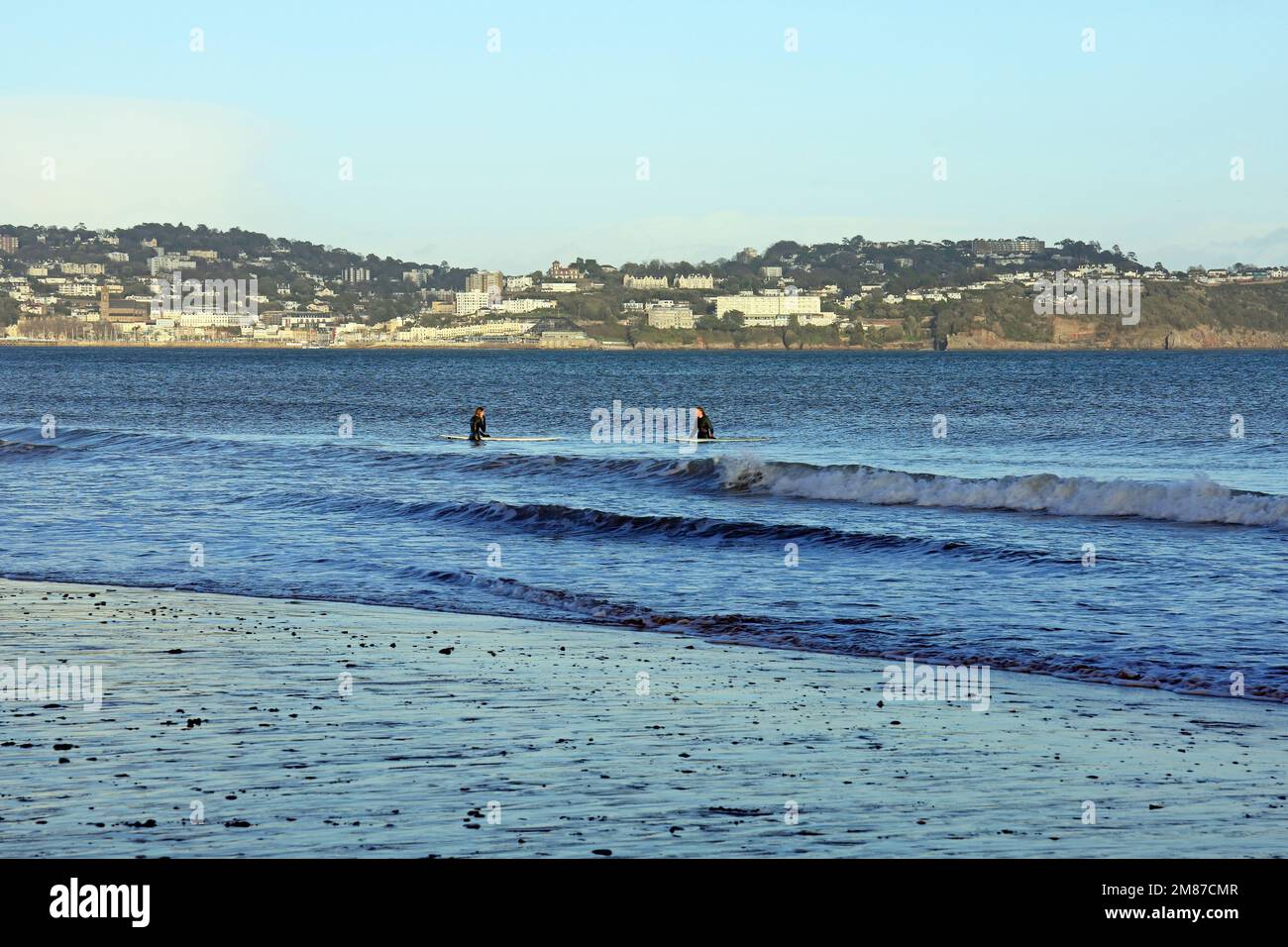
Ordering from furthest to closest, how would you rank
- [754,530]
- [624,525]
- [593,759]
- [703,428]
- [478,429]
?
1. [478,429]
2. [703,428]
3. [624,525]
4. [754,530]
5. [593,759]

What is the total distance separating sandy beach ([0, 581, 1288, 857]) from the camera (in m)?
8.45

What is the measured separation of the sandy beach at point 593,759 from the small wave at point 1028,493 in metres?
17.0

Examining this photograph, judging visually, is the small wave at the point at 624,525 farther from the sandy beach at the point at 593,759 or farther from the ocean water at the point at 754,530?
the sandy beach at the point at 593,759

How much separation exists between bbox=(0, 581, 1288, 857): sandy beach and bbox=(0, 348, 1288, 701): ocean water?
237 centimetres

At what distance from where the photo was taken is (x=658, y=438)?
57500 millimetres

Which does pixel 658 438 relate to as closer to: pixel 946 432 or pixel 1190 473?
pixel 946 432

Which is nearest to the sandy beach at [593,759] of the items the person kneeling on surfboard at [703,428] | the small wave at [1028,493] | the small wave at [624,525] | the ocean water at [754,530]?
the ocean water at [754,530]

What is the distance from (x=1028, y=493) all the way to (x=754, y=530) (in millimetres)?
9024

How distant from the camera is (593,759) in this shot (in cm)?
1033

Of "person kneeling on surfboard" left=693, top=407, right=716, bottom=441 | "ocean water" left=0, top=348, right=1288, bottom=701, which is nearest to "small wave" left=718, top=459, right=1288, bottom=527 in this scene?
"ocean water" left=0, top=348, right=1288, bottom=701

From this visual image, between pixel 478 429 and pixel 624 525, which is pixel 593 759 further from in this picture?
pixel 478 429

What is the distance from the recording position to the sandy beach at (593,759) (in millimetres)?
8445

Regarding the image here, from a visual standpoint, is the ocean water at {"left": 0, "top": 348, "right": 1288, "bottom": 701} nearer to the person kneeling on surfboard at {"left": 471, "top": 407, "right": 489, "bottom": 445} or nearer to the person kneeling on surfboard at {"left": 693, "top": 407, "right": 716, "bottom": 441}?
the person kneeling on surfboard at {"left": 471, "top": 407, "right": 489, "bottom": 445}

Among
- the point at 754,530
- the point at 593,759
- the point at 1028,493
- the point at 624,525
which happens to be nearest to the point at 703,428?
the point at 1028,493
